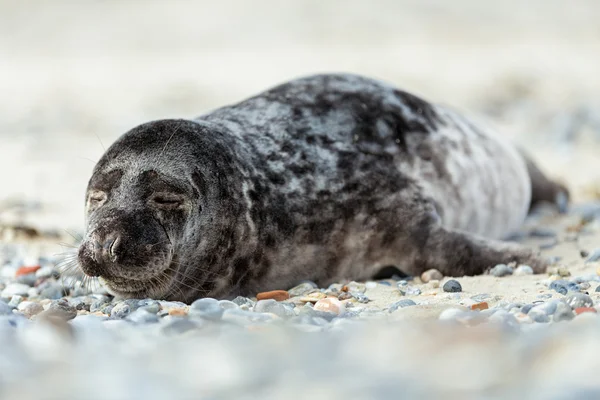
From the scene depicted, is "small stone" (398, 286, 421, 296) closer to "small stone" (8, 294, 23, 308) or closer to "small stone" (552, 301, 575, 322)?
"small stone" (552, 301, 575, 322)

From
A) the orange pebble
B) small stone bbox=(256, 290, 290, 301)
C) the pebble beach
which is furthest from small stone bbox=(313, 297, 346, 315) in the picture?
the orange pebble

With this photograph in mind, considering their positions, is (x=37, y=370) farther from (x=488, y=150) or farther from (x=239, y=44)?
(x=239, y=44)

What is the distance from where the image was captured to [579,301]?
3027 millimetres

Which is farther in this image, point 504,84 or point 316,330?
point 504,84

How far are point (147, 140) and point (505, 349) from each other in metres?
1.98

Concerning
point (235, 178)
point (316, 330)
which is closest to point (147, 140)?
point (235, 178)

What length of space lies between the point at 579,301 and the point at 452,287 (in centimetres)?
76

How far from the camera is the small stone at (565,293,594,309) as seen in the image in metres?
3.01

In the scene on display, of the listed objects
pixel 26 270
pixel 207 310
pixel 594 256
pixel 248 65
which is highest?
pixel 248 65

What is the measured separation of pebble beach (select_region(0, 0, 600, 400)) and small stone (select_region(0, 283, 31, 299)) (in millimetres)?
16

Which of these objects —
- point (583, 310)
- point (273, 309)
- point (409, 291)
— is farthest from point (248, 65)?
point (583, 310)

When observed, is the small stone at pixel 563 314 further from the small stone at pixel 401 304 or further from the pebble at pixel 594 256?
the pebble at pixel 594 256

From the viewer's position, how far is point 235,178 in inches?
148

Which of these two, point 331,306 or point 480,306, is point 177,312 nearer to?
point 331,306
